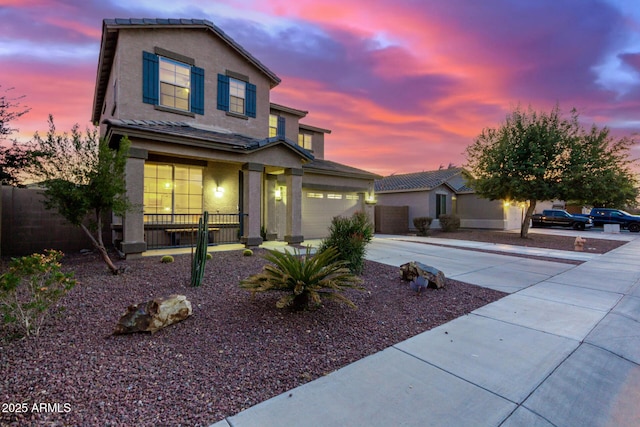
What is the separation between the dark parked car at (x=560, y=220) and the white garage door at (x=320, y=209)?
20388mm

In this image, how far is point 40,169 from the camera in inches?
227

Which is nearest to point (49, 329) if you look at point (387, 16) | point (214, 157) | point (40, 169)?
point (40, 169)

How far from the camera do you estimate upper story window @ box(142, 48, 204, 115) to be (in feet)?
32.9

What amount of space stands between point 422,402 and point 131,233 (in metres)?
8.24

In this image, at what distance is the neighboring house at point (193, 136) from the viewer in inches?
357

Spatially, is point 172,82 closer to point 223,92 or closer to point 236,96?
point 223,92

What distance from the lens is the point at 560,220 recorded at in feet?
83.9

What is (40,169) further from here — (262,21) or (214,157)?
(262,21)

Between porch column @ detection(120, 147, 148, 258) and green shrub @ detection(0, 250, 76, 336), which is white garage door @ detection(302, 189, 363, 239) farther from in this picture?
green shrub @ detection(0, 250, 76, 336)

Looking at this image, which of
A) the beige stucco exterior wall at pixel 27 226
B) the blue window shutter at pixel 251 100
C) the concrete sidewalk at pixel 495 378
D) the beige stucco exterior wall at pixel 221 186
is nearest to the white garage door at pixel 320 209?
the beige stucco exterior wall at pixel 221 186

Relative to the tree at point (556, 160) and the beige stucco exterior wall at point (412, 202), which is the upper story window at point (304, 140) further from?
the tree at point (556, 160)

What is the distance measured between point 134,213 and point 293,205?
5120 millimetres

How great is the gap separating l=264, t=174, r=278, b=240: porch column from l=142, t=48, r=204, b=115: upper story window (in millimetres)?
3783

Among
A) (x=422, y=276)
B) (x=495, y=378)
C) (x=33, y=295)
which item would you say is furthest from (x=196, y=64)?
(x=495, y=378)
